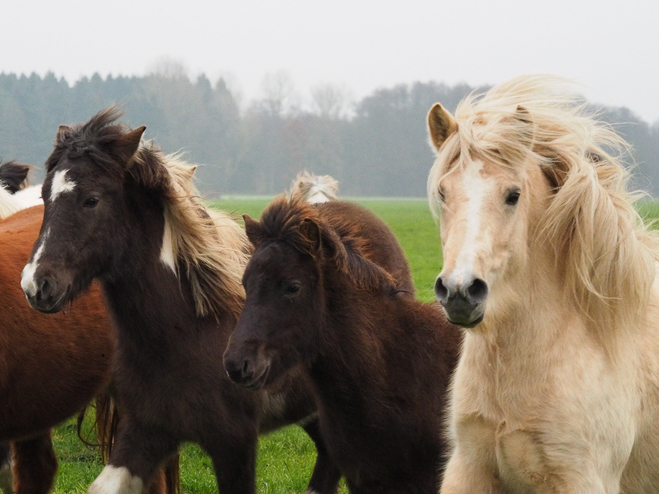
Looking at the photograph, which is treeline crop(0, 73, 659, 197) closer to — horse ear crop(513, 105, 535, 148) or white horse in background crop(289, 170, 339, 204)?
white horse in background crop(289, 170, 339, 204)

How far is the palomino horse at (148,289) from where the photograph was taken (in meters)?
4.09

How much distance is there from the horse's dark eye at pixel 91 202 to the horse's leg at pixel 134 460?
44.9 inches

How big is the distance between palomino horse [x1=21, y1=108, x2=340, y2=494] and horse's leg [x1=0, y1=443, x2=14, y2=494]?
1851 mm

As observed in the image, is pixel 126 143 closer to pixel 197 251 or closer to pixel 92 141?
pixel 92 141

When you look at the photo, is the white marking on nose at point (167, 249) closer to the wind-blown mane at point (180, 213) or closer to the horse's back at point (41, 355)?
the wind-blown mane at point (180, 213)

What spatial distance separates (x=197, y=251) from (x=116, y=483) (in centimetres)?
132

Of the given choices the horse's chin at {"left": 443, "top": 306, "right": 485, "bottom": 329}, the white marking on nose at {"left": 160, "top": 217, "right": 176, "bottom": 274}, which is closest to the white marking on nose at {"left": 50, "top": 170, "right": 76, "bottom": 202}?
the white marking on nose at {"left": 160, "top": 217, "right": 176, "bottom": 274}

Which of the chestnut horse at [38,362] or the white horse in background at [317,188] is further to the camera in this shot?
the white horse in background at [317,188]

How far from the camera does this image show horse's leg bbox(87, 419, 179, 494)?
4086 mm

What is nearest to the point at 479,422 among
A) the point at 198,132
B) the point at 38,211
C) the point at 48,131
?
the point at 38,211

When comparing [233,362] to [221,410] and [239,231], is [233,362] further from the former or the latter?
[239,231]

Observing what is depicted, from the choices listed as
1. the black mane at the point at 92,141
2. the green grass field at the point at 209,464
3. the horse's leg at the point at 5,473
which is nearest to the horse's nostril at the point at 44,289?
the black mane at the point at 92,141

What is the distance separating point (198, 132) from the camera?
8350 cm

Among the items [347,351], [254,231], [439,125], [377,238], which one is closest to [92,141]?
[254,231]
